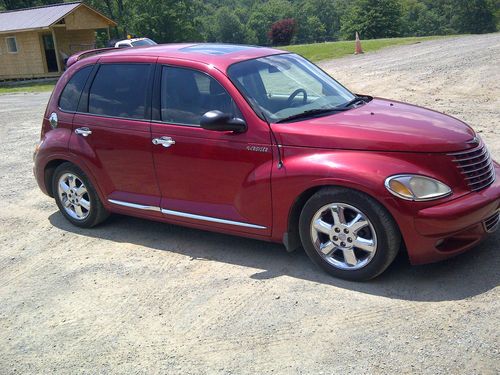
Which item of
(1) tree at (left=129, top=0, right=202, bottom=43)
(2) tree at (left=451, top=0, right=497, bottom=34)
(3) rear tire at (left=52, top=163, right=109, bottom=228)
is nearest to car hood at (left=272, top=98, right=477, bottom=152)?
(3) rear tire at (left=52, top=163, right=109, bottom=228)

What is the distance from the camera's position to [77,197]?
6090 mm

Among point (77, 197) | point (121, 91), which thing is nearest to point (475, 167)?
point (121, 91)

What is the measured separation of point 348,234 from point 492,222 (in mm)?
1157

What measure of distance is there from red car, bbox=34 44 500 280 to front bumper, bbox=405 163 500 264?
0.01 m

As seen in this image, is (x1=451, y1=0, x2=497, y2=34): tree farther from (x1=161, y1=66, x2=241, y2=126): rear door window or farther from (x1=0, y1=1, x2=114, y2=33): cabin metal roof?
(x1=161, y1=66, x2=241, y2=126): rear door window

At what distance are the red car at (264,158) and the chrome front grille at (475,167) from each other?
15 mm

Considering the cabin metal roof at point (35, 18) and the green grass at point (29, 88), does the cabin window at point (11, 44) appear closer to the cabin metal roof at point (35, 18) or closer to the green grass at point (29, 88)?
the cabin metal roof at point (35, 18)

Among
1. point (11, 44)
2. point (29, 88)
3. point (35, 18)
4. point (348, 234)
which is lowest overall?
point (29, 88)

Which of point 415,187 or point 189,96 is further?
point 189,96

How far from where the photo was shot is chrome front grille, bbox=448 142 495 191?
4.18 meters

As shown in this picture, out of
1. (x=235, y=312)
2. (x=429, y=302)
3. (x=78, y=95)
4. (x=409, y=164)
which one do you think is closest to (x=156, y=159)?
(x=78, y=95)

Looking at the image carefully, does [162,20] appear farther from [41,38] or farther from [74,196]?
[74,196]

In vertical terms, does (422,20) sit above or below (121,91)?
below

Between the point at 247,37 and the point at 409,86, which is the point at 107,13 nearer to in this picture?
the point at 247,37
